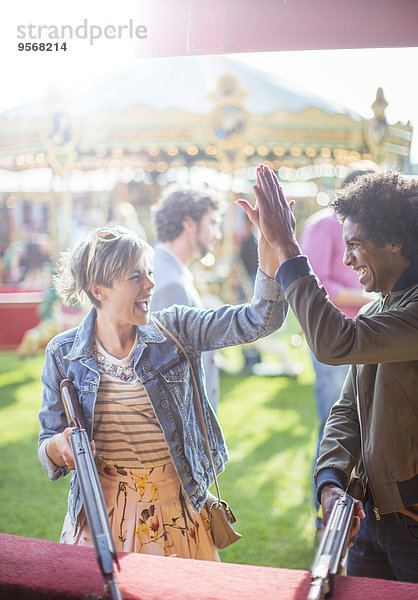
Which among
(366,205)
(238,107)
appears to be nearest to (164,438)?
(366,205)

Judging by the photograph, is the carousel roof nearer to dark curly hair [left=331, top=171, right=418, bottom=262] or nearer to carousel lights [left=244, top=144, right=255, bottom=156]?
carousel lights [left=244, top=144, right=255, bottom=156]

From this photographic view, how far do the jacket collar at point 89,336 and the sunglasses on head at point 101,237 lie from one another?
0.49 ft

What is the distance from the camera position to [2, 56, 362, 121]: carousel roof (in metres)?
8.65

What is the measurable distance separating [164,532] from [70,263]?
783mm

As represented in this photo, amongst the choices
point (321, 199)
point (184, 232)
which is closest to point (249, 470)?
point (184, 232)

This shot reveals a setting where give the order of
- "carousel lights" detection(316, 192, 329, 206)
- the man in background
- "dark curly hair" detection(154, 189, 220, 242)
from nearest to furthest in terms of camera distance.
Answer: the man in background
"dark curly hair" detection(154, 189, 220, 242)
"carousel lights" detection(316, 192, 329, 206)

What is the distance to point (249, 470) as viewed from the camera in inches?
171

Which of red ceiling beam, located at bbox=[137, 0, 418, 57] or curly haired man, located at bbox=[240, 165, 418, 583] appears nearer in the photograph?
curly haired man, located at bbox=[240, 165, 418, 583]

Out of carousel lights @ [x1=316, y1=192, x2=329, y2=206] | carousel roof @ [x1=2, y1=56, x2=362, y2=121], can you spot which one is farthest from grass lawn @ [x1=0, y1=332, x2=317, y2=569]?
carousel lights @ [x1=316, y1=192, x2=329, y2=206]

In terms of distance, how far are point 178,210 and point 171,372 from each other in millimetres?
1206

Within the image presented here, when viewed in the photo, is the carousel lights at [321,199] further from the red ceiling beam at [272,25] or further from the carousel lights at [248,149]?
the red ceiling beam at [272,25]

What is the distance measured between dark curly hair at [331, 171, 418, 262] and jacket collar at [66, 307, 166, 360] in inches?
24.3

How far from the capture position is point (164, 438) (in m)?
1.66

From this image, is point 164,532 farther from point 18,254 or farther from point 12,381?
point 18,254
